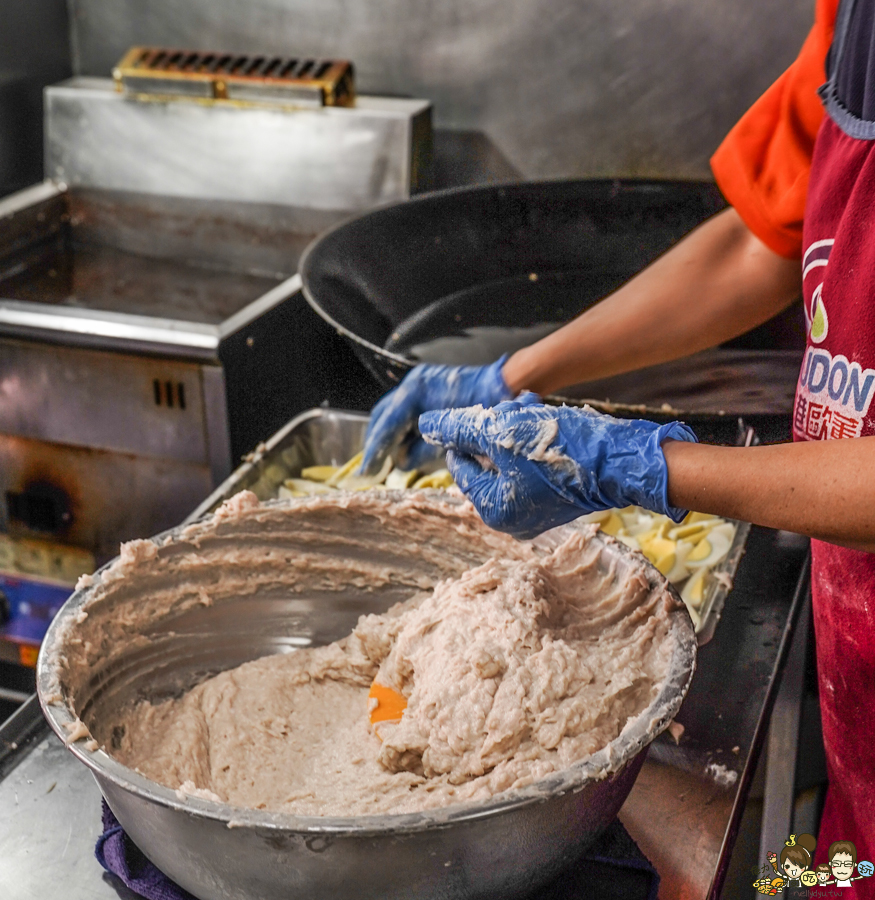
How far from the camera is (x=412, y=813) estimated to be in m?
0.73

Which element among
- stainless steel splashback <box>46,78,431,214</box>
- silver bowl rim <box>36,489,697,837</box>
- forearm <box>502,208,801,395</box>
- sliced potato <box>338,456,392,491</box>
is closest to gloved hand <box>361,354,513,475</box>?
forearm <box>502,208,801,395</box>

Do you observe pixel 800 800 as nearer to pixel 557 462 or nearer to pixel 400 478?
pixel 400 478

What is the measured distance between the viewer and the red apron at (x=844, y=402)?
1.05 meters

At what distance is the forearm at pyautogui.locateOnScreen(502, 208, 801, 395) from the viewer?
54.2 inches

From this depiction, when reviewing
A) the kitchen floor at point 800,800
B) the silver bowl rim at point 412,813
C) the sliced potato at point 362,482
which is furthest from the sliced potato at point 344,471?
the kitchen floor at point 800,800

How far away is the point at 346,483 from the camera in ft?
5.28

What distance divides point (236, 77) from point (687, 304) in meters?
1.65

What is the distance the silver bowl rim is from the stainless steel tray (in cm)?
53

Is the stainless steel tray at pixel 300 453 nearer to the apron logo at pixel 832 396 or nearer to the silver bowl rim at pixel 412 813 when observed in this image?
the apron logo at pixel 832 396

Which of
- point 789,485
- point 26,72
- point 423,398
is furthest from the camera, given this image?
point 26,72

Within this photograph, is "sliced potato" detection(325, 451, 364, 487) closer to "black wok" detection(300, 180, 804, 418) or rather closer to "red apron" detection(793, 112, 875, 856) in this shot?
"black wok" detection(300, 180, 804, 418)

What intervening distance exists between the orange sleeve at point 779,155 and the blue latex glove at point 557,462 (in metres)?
0.51

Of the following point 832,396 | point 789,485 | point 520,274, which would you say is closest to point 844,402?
point 832,396

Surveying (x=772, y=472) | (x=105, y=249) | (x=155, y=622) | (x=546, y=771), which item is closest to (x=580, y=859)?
(x=546, y=771)
